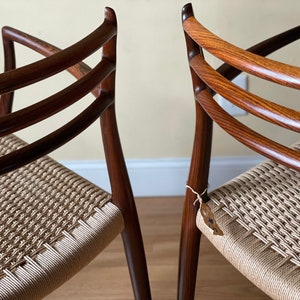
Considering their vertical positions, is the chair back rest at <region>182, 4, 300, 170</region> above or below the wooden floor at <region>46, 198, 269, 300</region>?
above

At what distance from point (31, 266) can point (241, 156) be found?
83cm

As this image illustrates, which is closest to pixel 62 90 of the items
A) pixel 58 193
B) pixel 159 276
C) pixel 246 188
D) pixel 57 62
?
pixel 57 62

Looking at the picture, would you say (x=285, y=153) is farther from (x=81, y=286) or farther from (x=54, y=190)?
(x=81, y=286)

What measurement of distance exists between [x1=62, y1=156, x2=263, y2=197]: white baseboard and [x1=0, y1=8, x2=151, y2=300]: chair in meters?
0.47

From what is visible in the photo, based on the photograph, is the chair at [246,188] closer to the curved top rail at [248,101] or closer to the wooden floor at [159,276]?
the curved top rail at [248,101]

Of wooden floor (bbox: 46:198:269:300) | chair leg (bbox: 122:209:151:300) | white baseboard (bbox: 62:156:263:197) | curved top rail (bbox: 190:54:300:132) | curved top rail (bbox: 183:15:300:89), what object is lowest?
wooden floor (bbox: 46:198:269:300)

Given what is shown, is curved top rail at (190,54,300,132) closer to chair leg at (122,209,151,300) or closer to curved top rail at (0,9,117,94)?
curved top rail at (0,9,117,94)

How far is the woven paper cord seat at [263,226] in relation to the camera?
826mm

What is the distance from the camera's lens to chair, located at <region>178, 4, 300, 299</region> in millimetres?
741

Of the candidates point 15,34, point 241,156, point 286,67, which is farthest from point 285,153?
point 241,156

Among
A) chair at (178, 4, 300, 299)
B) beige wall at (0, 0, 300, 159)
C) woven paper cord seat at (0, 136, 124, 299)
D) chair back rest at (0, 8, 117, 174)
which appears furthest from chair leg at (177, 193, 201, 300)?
beige wall at (0, 0, 300, 159)

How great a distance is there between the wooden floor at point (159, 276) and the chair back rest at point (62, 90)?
1.92 feet

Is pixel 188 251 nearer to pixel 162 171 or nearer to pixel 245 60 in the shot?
pixel 245 60

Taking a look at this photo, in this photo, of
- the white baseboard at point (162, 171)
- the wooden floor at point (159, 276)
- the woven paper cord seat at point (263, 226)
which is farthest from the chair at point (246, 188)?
the white baseboard at point (162, 171)
